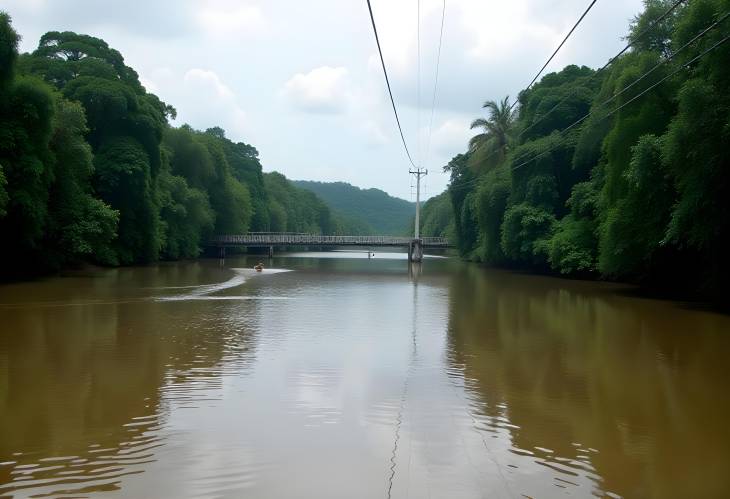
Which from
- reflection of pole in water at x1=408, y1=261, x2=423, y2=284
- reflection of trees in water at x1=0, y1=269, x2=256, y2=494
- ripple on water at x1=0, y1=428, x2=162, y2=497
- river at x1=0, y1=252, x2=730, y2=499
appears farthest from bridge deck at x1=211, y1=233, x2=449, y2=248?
ripple on water at x1=0, y1=428, x2=162, y2=497

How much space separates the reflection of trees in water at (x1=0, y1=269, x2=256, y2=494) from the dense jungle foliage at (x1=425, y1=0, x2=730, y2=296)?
1298 cm

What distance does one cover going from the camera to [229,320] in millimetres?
20797

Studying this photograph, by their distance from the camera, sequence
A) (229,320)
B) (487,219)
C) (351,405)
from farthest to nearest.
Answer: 1. (487,219)
2. (229,320)
3. (351,405)

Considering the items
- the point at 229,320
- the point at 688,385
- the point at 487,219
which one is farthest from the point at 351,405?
the point at 487,219

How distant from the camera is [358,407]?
10242 mm

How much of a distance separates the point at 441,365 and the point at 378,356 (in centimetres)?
166

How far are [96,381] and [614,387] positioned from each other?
9.50 m

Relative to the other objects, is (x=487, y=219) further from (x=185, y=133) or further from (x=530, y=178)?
(x=185, y=133)

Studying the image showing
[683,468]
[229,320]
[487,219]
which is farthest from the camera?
[487,219]

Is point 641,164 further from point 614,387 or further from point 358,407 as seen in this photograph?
point 358,407

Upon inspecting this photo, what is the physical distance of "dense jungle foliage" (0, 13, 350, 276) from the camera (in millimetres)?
31578

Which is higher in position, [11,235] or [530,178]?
[530,178]

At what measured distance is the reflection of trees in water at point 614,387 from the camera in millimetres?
7906

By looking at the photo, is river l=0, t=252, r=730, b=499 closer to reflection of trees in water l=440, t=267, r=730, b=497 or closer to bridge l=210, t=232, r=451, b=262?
reflection of trees in water l=440, t=267, r=730, b=497
